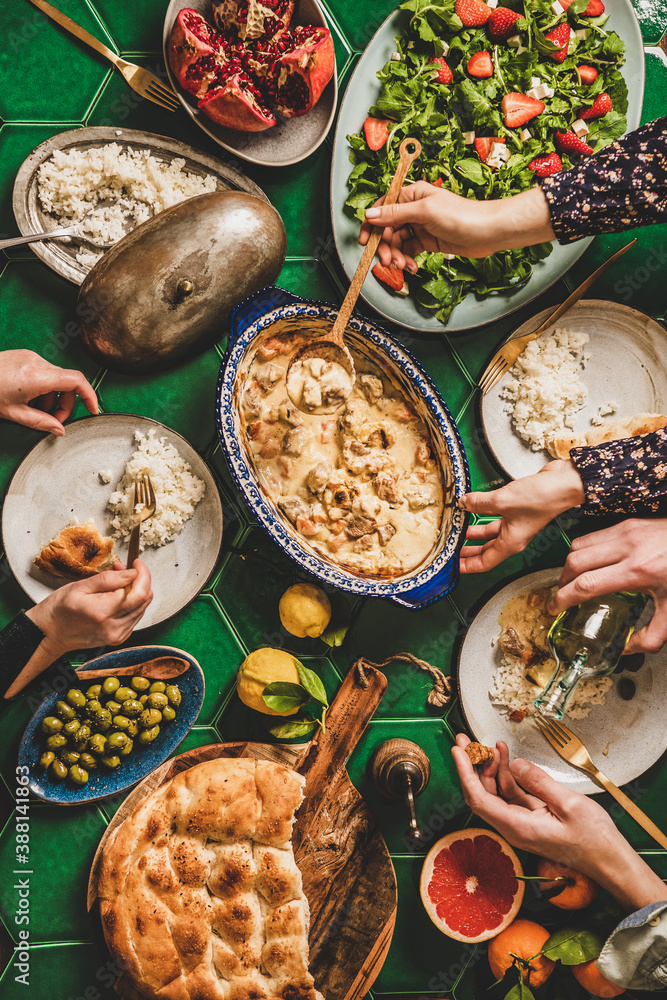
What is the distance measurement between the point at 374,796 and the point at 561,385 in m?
1.98

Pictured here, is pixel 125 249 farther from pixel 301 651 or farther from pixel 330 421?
pixel 301 651

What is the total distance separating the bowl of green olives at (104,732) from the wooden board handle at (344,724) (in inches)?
21.4

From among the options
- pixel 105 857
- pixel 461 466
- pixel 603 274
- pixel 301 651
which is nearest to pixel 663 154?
pixel 603 274

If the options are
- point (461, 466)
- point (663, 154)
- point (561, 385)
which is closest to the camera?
point (663, 154)

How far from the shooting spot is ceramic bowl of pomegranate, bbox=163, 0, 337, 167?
229 cm

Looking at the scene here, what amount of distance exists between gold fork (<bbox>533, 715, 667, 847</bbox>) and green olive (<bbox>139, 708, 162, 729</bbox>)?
1.64 m

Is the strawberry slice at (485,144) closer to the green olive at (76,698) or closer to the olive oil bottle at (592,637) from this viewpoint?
the olive oil bottle at (592,637)

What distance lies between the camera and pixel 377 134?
2.43 m

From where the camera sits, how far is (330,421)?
254 cm

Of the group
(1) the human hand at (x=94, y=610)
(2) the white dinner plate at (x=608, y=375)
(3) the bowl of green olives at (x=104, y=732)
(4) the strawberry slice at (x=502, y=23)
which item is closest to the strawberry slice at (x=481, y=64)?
(4) the strawberry slice at (x=502, y=23)

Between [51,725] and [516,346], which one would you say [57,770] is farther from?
[516,346]

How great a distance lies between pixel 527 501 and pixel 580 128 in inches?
64.2

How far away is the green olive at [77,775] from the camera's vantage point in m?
2.37

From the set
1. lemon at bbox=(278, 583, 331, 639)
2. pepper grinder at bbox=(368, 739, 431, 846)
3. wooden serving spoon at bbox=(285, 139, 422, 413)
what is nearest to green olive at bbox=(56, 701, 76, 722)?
lemon at bbox=(278, 583, 331, 639)
